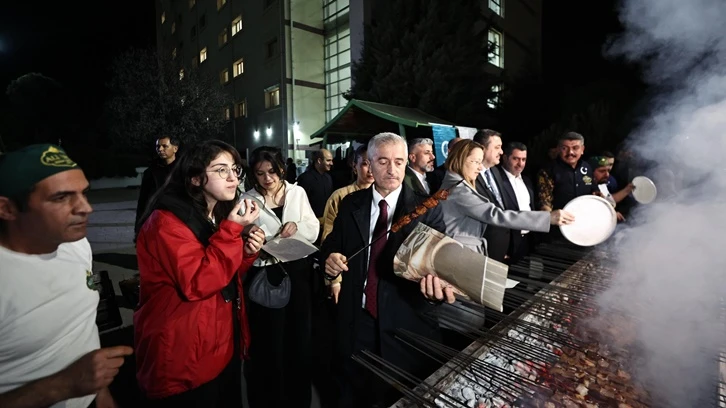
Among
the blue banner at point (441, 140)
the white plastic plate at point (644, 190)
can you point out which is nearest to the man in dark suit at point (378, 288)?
the white plastic plate at point (644, 190)

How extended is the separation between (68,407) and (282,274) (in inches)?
57.0

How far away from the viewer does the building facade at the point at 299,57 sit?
84.8 feet

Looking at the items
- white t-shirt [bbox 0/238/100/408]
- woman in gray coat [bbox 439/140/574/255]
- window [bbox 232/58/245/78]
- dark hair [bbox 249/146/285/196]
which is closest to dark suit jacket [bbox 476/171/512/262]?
woman in gray coat [bbox 439/140/574/255]

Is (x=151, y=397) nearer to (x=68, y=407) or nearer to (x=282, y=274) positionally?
(x=68, y=407)

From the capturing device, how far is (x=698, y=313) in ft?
8.64

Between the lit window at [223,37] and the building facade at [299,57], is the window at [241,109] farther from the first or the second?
the lit window at [223,37]

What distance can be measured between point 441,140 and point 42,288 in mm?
9336

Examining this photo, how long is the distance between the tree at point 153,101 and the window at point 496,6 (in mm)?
20544

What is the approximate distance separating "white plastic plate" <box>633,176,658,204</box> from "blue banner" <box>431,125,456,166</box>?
16.8 ft

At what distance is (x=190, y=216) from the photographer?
1923 mm

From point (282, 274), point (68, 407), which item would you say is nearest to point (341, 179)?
point (282, 274)

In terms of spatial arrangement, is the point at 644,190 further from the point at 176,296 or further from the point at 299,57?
the point at 299,57

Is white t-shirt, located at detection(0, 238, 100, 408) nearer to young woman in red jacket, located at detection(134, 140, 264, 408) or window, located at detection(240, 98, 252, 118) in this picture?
young woman in red jacket, located at detection(134, 140, 264, 408)

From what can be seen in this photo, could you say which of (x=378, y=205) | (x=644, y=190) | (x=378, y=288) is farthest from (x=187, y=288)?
(x=644, y=190)
